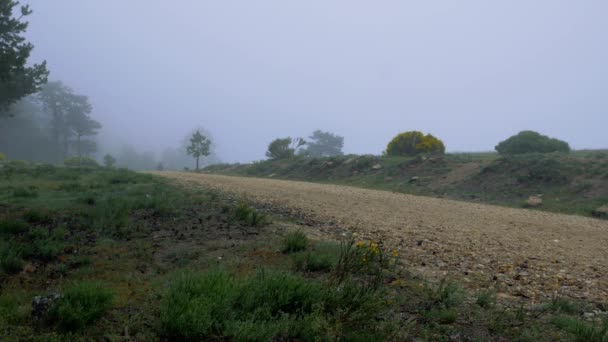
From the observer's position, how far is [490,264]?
5.29 m

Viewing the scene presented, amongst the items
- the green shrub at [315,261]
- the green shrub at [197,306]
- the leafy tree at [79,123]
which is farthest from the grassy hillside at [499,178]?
the leafy tree at [79,123]

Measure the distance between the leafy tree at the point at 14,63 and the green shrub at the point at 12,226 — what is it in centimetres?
780

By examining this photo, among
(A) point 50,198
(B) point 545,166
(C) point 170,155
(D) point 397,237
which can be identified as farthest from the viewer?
(C) point 170,155

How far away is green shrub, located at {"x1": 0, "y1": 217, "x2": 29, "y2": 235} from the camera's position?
221 inches

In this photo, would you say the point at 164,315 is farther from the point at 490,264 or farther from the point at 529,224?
the point at 529,224

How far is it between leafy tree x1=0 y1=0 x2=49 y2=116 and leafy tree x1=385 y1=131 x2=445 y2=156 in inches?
912

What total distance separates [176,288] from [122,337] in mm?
569

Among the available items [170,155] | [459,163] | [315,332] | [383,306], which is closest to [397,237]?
[383,306]

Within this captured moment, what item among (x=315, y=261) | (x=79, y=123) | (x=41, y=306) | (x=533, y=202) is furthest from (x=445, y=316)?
(x=79, y=123)

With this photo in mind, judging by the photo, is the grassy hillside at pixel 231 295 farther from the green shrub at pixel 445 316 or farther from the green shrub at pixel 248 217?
the green shrub at pixel 248 217

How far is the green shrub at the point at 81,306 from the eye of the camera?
282cm

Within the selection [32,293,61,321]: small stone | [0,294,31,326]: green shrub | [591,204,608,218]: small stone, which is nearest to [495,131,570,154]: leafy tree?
[591,204,608,218]: small stone

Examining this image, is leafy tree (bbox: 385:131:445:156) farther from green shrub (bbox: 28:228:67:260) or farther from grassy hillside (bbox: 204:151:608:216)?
green shrub (bbox: 28:228:67:260)

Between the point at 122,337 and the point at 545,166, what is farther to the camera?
the point at 545,166
